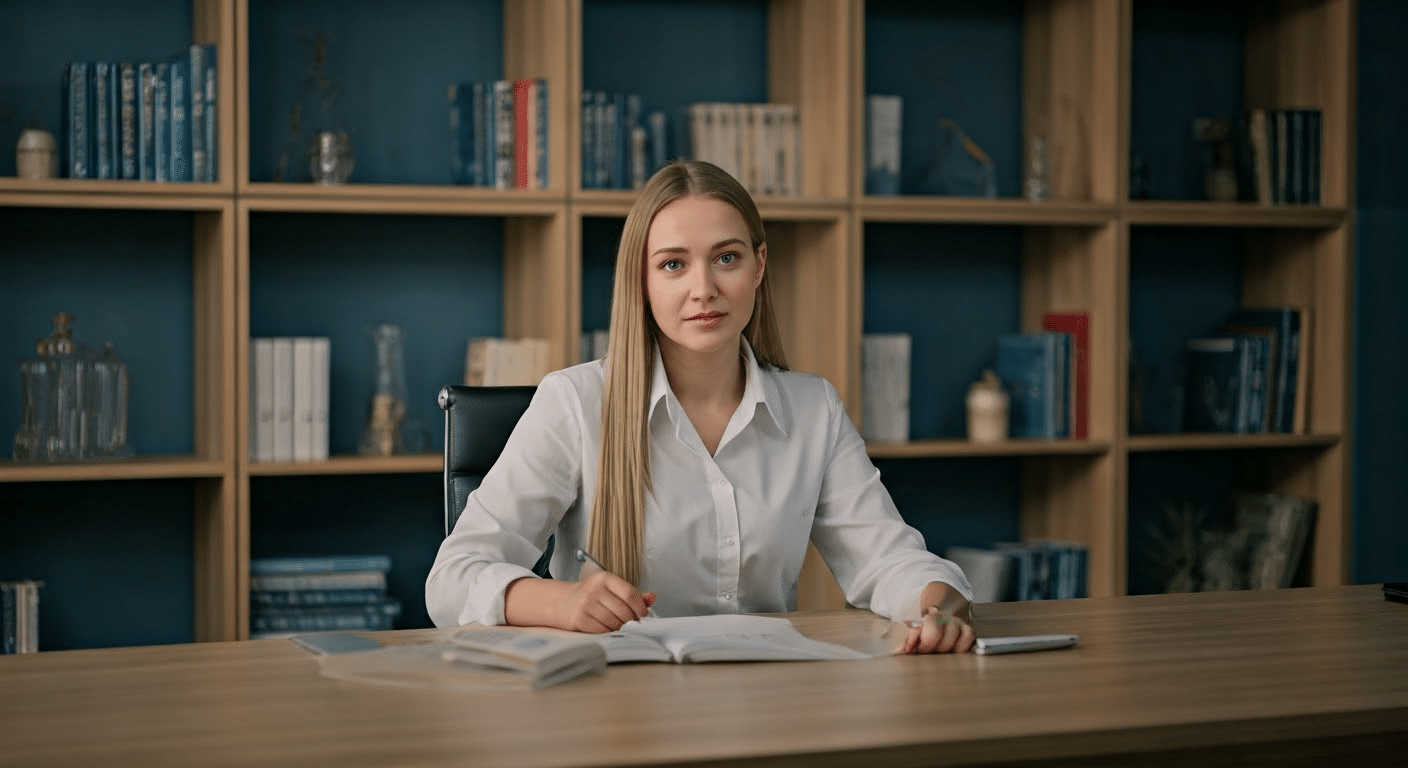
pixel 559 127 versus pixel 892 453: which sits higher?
pixel 559 127

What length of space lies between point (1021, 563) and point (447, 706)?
2.37 meters


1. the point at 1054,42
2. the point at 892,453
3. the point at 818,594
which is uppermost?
the point at 1054,42

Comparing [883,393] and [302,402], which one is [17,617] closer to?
[302,402]

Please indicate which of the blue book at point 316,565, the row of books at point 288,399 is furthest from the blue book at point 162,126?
the blue book at point 316,565

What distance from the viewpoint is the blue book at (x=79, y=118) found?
2930 mm

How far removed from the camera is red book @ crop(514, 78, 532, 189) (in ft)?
10.2

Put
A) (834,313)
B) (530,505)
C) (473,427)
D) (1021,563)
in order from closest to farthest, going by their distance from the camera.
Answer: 1. (530,505)
2. (473,427)
3. (834,313)
4. (1021,563)

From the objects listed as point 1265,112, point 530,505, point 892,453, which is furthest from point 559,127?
point 1265,112

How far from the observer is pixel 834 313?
3285mm

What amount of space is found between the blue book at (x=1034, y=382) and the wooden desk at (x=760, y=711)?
5.86ft

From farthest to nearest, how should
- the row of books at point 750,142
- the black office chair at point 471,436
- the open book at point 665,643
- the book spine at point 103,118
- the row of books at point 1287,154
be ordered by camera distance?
1. the row of books at point 1287,154
2. the row of books at point 750,142
3. the book spine at point 103,118
4. the black office chair at point 471,436
5. the open book at point 665,643

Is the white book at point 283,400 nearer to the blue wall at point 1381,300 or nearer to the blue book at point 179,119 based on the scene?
the blue book at point 179,119

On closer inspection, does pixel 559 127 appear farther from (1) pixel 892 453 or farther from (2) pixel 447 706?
(2) pixel 447 706

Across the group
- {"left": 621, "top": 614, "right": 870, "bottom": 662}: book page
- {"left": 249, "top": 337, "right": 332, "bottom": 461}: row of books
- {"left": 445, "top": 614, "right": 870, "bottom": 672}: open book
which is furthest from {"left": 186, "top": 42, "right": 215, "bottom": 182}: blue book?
{"left": 621, "top": 614, "right": 870, "bottom": 662}: book page
